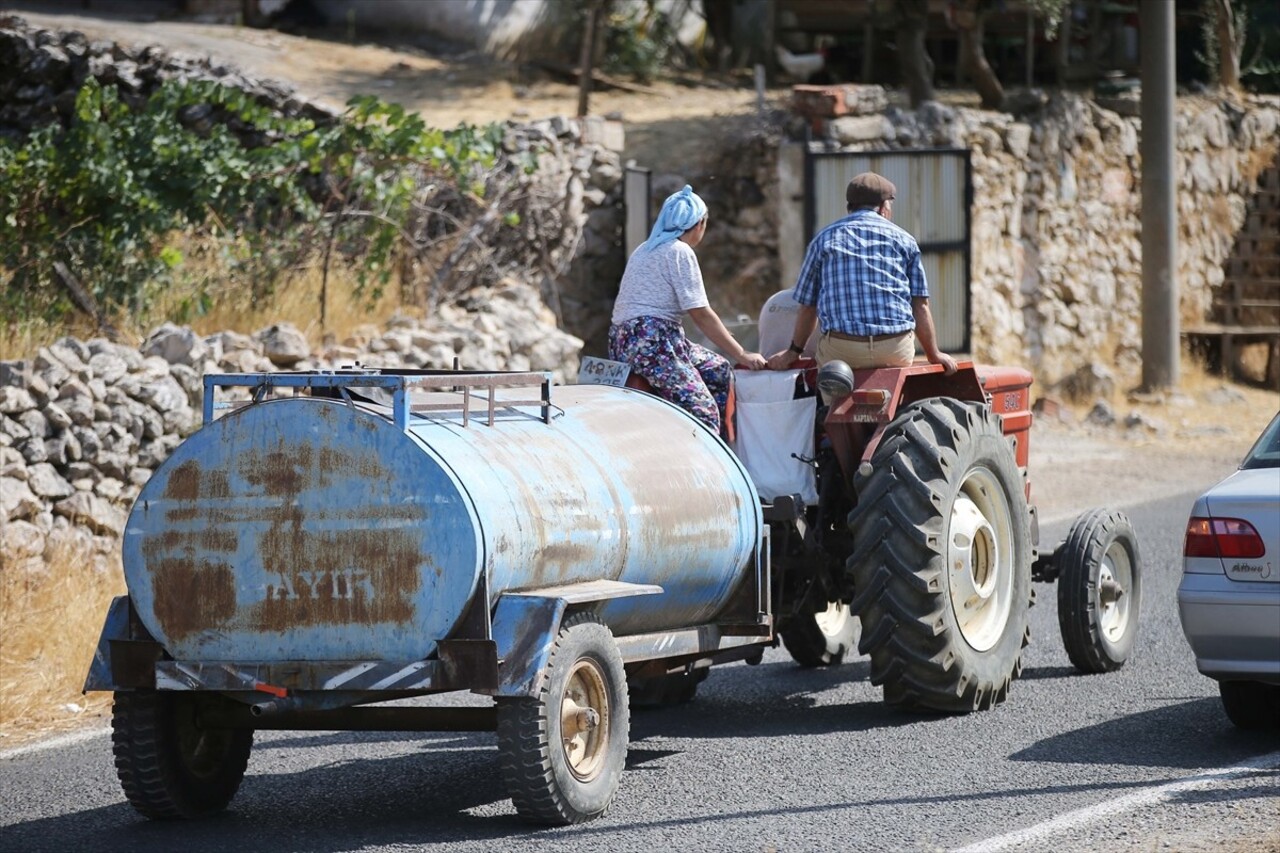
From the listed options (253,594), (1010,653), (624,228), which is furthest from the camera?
(624,228)

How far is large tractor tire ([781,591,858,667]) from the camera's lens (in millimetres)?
9109

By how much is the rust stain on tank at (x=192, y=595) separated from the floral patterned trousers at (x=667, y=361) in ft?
7.54

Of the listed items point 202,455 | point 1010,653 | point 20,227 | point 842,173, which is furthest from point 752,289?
point 202,455

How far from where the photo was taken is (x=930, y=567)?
24.8 feet

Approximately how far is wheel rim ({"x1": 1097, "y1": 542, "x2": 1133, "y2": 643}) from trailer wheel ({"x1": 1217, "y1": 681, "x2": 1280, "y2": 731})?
1460mm

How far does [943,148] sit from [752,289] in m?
2.40

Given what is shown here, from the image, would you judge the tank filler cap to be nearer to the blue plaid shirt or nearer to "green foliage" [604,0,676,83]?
the blue plaid shirt

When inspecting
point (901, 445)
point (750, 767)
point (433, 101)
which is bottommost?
point (750, 767)

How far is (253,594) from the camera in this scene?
621cm

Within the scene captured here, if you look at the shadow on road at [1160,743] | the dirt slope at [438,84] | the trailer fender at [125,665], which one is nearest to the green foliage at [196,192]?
the dirt slope at [438,84]

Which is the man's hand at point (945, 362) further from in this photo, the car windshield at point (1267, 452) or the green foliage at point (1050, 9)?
the green foliage at point (1050, 9)

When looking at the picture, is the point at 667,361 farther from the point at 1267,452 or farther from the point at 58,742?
the point at 58,742

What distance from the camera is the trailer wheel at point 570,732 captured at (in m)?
6.00

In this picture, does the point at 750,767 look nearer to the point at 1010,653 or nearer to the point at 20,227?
the point at 1010,653
